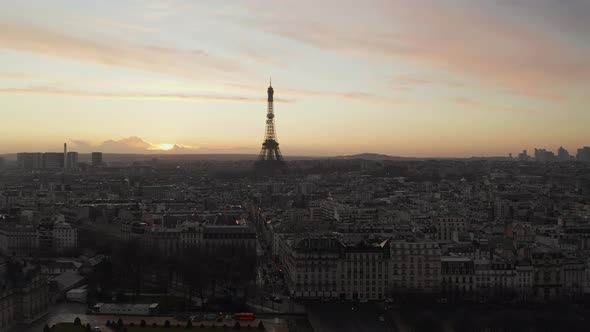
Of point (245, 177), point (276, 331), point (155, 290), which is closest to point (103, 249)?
point (155, 290)

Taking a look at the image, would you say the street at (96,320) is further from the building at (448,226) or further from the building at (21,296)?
the building at (448,226)

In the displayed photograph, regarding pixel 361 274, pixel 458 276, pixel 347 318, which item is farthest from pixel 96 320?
pixel 458 276

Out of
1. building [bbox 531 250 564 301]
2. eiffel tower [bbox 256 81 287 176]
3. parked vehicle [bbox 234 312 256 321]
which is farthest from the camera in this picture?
eiffel tower [bbox 256 81 287 176]

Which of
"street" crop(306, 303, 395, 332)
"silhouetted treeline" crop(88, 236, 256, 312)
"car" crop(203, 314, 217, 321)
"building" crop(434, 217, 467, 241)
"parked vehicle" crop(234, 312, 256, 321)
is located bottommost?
"street" crop(306, 303, 395, 332)

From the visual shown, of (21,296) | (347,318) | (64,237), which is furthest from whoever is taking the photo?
(64,237)

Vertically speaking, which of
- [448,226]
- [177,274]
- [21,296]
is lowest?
[177,274]

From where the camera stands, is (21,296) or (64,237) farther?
(64,237)

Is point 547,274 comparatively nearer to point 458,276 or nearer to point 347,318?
point 458,276

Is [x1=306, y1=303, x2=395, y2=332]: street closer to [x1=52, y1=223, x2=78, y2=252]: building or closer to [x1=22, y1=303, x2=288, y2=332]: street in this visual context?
[x1=22, y1=303, x2=288, y2=332]: street

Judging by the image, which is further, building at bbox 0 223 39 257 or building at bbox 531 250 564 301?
building at bbox 0 223 39 257

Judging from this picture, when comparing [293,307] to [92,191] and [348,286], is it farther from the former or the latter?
[92,191]

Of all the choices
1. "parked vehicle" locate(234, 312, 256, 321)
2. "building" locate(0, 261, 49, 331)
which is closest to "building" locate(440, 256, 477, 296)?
"parked vehicle" locate(234, 312, 256, 321)

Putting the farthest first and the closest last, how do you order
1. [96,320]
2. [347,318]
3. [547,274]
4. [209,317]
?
[547,274], [347,318], [209,317], [96,320]
